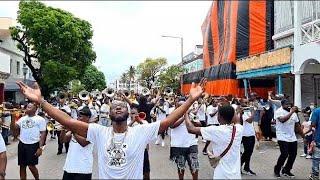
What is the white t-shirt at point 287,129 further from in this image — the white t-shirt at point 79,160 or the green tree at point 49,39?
the green tree at point 49,39

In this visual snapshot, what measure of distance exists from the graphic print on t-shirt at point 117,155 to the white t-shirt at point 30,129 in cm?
457

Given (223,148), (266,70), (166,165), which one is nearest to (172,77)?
(266,70)

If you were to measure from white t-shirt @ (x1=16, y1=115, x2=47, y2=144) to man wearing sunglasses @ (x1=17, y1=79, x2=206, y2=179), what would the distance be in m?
4.14

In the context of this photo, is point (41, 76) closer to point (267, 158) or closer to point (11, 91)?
point (11, 91)

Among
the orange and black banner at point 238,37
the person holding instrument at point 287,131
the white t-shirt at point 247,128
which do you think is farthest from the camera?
the orange and black banner at point 238,37

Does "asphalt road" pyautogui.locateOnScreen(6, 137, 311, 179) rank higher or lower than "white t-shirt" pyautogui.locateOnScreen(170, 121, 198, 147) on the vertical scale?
lower

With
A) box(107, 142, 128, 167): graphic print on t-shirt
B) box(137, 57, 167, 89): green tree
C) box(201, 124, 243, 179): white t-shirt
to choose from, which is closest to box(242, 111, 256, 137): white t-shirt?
box(201, 124, 243, 179): white t-shirt

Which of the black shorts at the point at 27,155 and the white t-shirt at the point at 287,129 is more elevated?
the white t-shirt at the point at 287,129

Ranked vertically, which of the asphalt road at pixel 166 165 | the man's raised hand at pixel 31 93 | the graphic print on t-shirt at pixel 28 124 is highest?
the man's raised hand at pixel 31 93

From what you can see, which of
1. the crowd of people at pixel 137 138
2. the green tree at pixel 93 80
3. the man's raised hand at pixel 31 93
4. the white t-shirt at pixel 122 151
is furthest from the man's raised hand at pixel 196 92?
the green tree at pixel 93 80

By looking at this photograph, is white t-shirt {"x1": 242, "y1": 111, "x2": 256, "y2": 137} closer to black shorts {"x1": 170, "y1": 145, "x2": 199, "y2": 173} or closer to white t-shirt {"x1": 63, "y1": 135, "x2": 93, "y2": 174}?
black shorts {"x1": 170, "y1": 145, "x2": 199, "y2": 173}

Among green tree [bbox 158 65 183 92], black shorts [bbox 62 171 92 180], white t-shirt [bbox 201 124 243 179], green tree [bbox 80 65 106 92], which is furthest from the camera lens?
green tree [bbox 80 65 106 92]

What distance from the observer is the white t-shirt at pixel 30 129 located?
324 inches

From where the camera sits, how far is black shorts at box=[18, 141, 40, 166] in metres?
8.16
